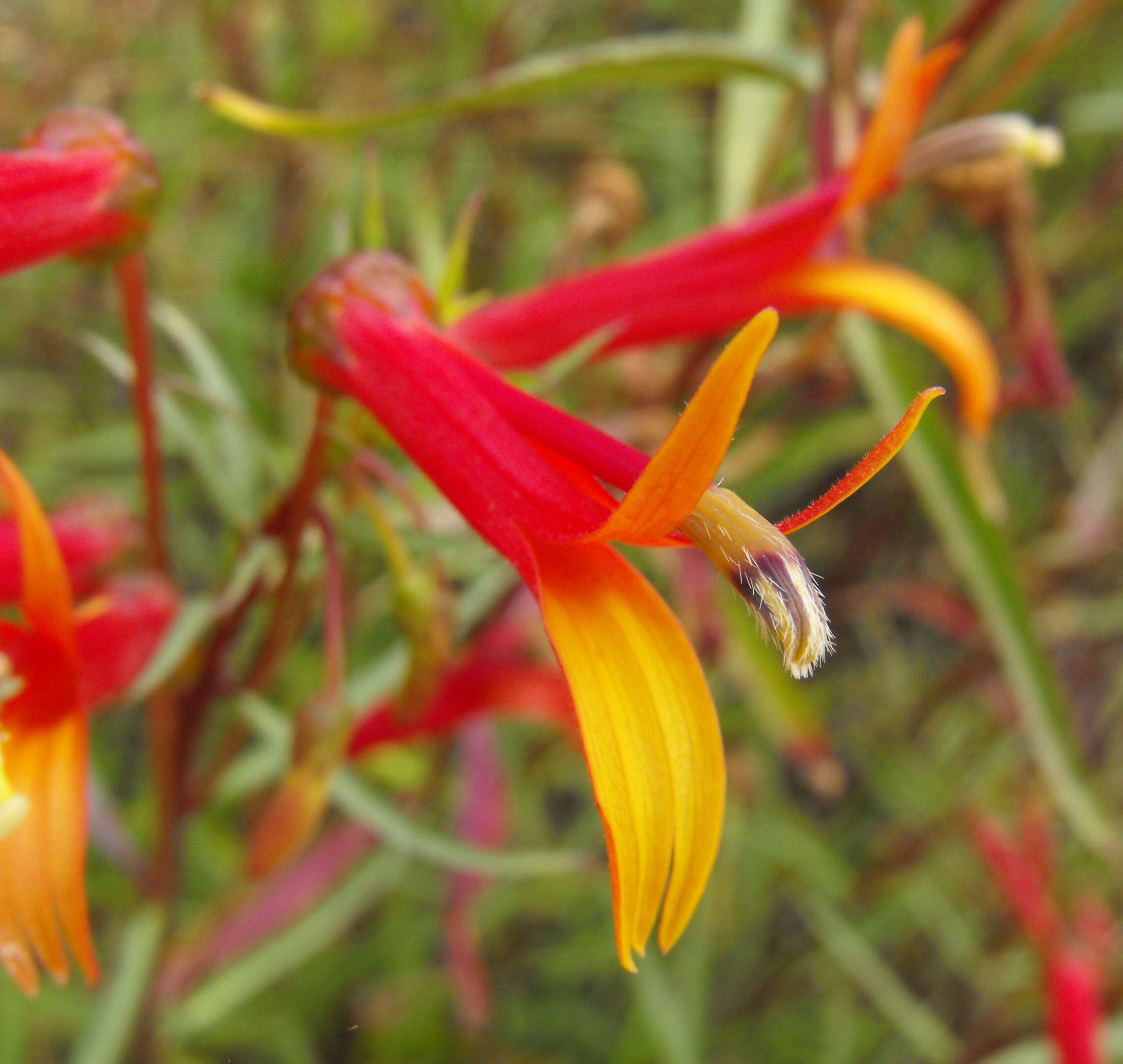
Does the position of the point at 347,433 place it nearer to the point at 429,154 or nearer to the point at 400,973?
the point at 400,973

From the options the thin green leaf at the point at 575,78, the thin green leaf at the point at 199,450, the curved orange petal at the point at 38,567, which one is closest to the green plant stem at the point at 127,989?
the thin green leaf at the point at 199,450

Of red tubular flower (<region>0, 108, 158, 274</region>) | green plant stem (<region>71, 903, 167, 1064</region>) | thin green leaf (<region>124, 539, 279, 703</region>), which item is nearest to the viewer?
red tubular flower (<region>0, 108, 158, 274</region>)

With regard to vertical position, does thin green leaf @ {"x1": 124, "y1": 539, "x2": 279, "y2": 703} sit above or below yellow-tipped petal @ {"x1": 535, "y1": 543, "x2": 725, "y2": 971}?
below

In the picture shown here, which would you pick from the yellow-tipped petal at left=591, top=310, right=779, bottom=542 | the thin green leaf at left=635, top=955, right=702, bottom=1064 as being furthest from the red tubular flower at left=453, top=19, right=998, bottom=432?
the thin green leaf at left=635, top=955, right=702, bottom=1064

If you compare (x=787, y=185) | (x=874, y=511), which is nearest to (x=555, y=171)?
(x=787, y=185)

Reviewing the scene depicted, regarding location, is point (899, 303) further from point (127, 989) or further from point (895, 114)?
point (127, 989)

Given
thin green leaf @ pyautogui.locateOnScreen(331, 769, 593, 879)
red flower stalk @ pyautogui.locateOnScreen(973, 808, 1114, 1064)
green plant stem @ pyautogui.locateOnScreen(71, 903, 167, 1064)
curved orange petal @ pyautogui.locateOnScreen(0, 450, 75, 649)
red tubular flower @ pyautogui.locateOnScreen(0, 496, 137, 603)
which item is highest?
curved orange petal @ pyautogui.locateOnScreen(0, 450, 75, 649)

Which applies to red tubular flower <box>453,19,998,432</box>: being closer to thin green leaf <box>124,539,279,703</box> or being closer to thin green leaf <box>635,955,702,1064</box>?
thin green leaf <box>124,539,279,703</box>

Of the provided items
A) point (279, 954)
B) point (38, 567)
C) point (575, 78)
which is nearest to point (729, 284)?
point (575, 78)

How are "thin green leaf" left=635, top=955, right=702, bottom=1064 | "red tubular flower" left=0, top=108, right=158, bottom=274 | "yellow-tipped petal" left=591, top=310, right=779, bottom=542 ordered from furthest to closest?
"thin green leaf" left=635, top=955, right=702, bottom=1064
"red tubular flower" left=0, top=108, right=158, bottom=274
"yellow-tipped petal" left=591, top=310, right=779, bottom=542
